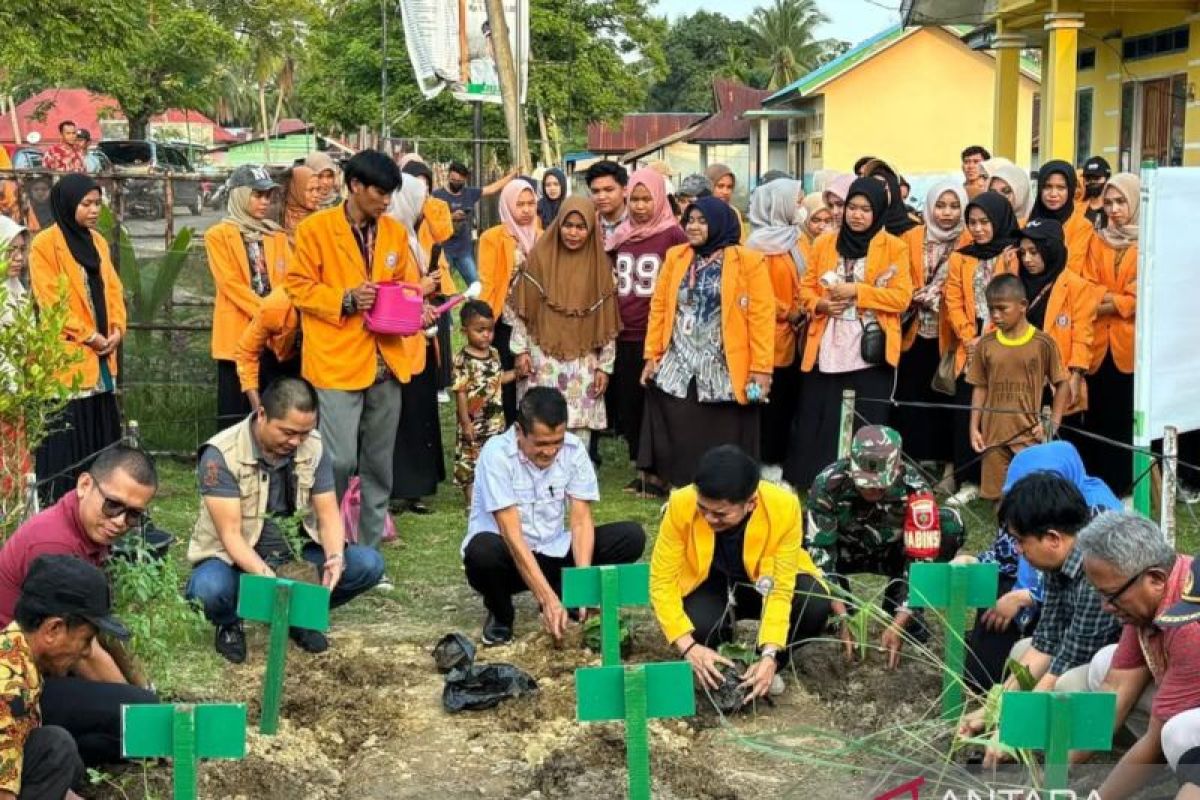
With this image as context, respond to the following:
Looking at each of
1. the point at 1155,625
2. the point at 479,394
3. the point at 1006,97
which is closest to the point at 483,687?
the point at 1155,625

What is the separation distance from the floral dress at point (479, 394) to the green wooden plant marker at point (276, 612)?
2.96 m

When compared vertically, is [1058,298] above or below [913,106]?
below

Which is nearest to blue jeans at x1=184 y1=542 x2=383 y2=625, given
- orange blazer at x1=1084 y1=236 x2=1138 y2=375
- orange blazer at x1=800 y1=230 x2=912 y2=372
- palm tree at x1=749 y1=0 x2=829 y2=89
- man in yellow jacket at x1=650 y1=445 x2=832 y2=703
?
man in yellow jacket at x1=650 y1=445 x2=832 y2=703

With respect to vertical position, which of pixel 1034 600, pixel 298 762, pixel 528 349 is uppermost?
pixel 528 349

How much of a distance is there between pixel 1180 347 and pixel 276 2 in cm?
3783

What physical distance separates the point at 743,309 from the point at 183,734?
14.8 feet

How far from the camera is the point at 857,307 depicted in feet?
25.3

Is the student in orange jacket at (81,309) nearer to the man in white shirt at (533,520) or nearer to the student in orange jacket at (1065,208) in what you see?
the man in white shirt at (533,520)

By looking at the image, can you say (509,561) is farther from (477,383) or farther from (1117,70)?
(1117,70)

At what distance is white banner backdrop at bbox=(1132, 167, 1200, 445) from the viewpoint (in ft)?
20.2

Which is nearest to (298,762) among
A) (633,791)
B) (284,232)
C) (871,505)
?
(633,791)

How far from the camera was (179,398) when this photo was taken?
29.8 ft

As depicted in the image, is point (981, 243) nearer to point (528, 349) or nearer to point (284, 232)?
point (528, 349)

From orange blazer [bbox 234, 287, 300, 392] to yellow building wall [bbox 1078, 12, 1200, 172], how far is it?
9.41m
